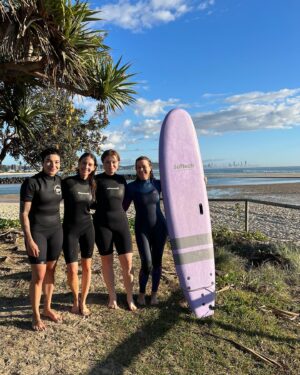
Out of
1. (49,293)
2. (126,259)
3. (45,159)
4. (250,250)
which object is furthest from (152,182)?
(250,250)

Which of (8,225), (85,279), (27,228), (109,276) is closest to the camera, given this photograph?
(27,228)

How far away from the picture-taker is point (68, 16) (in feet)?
16.3

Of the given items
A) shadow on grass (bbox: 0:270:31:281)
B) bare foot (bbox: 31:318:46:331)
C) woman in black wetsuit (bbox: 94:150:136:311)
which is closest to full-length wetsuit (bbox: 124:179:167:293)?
woman in black wetsuit (bbox: 94:150:136:311)

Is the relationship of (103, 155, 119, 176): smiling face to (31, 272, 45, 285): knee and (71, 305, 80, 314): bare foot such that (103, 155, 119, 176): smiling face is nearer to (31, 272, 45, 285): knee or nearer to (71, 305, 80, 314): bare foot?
(31, 272, 45, 285): knee

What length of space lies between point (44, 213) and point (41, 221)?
76 mm

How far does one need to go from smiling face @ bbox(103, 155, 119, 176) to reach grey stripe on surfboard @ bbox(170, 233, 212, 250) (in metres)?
1.00

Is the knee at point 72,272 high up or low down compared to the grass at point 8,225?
up

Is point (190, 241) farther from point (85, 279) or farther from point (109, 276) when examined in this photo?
point (85, 279)

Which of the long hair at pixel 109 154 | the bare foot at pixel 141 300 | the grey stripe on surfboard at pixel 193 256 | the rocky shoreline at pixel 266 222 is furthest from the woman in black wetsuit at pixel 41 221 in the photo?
the rocky shoreline at pixel 266 222

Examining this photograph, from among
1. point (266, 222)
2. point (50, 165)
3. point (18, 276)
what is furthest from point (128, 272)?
point (266, 222)

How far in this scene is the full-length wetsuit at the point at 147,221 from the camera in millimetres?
3912

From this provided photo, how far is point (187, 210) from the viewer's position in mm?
4207

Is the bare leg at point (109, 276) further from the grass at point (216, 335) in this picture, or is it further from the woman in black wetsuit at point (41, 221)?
the woman in black wetsuit at point (41, 221)

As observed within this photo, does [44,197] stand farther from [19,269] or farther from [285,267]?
[285,267]
